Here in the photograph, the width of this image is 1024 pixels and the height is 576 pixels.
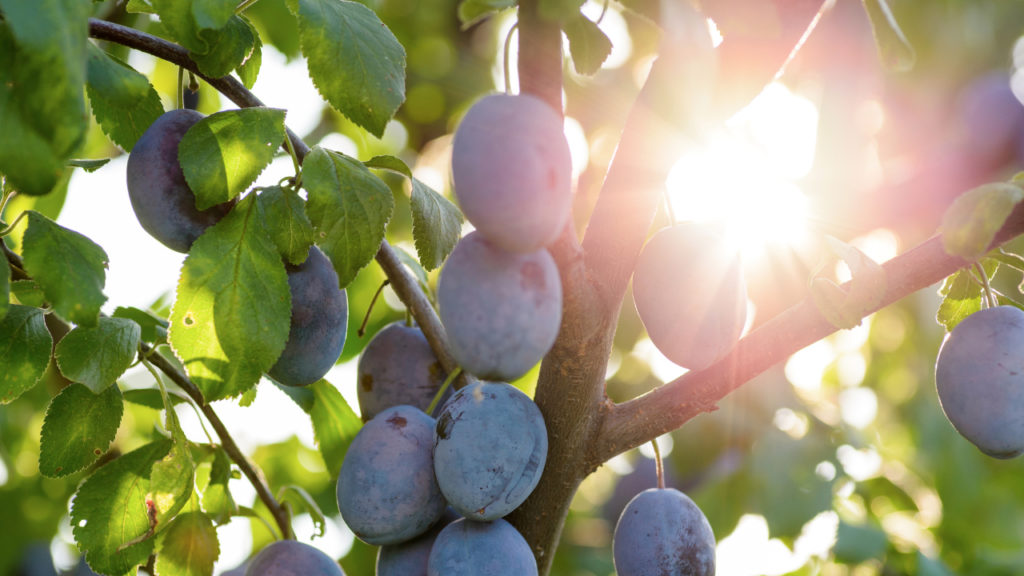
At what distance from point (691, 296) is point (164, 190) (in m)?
0.40

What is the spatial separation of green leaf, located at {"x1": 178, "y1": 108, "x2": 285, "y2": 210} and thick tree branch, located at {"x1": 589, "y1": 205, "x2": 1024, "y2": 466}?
1.11 ft

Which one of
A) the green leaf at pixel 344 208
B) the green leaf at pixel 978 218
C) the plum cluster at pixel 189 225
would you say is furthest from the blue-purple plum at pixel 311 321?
the green leaf at pixel 978 218

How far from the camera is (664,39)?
45cm

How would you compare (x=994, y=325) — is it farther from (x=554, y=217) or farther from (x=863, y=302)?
(x=554, y=217)

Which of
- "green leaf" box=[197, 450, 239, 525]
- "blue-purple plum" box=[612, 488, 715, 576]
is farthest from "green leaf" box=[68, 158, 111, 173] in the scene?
"blue-purple plum" box=[612, 488, 715, 576]

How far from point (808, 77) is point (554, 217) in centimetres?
170

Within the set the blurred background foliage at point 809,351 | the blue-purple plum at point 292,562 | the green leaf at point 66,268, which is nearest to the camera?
the green leaf at point 66,268

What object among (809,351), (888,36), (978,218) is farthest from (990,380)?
(809,351)

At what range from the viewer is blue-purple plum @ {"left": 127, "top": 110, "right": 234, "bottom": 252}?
649 millimetres

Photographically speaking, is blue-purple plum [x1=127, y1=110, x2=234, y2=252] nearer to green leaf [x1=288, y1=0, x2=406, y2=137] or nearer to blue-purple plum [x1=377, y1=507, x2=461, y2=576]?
green leaf [x1=288, y1=0, x2=406, y2=137]

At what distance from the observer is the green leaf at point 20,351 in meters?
0.64

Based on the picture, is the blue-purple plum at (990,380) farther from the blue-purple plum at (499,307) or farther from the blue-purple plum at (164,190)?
the blue-purple plum at (164,190)

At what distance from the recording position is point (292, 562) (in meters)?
0.78

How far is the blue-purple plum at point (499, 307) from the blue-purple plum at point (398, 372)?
1.20 ft
